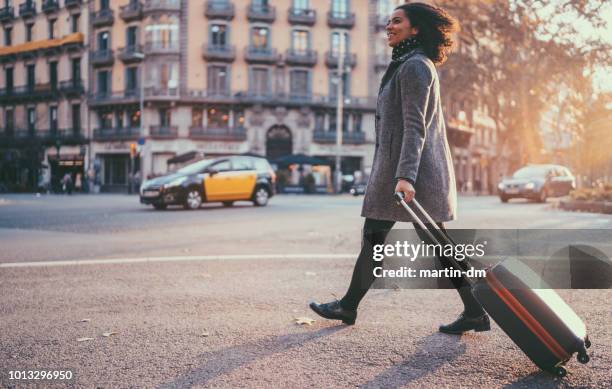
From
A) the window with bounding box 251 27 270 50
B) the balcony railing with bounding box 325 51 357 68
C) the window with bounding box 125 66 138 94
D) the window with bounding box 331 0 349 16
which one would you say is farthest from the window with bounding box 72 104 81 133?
the window with bounding box 331 0 349 16

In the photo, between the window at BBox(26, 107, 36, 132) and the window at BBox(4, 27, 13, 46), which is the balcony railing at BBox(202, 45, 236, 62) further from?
the window at BBox(4, 27, 13, 46)

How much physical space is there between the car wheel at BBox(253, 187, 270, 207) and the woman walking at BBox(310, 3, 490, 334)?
15185 mm

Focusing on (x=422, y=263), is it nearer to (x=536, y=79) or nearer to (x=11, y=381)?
(x=11, y=381)

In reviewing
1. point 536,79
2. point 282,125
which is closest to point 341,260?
point 536,79

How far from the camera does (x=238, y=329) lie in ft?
12.2

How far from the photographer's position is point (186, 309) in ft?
14.0

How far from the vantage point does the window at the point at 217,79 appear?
4281cm

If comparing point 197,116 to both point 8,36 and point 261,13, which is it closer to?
point 261,13

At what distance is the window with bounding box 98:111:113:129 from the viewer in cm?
4538

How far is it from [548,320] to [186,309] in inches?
94.0

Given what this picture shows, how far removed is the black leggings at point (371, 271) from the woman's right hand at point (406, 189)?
0.26 metres

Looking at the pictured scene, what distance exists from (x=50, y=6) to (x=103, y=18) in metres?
6.92

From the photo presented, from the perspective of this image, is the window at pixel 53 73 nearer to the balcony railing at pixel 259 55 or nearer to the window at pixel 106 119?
the window at pixel 106 119

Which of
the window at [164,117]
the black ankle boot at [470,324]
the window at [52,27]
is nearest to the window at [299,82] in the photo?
the window at [164,117]
